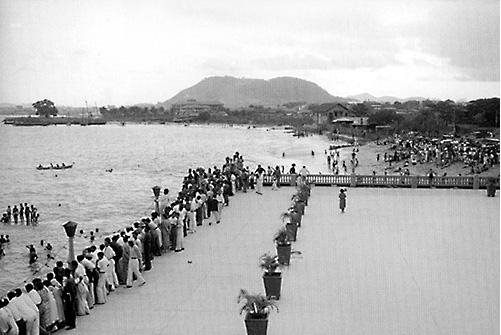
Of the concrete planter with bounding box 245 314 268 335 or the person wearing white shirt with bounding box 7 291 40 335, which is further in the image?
the person wearing white shirt with bounding box 7 291 40 335

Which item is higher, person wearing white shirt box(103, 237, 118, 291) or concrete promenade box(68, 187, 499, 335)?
person wearing white shirt box(103, 237, 118, 291)

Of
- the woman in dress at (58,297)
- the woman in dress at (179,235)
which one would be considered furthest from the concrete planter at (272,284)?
the woman in dress at (179,235)

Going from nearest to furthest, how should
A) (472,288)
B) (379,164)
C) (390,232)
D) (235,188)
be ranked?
(472,288), (390,232), (235,188), (379,164)

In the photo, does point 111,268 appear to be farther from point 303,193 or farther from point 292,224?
point 303,193

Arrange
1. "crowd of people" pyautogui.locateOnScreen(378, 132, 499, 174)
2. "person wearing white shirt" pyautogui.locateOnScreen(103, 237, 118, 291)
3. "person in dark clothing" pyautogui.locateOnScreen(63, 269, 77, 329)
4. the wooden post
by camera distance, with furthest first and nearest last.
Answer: "crowd of people" pyautogui.locateOnScreen(378, 132, 499, 174), the wooden post, "person wearing white shirt" pyautogui.locateOnScreen(103, 237, 118, 291), "person in dark clothing" pyautogui.locateOnScreen(63, 269, 77, 329)

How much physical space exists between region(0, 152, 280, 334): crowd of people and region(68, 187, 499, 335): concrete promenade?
0.29 metres

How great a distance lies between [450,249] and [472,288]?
3.45 m

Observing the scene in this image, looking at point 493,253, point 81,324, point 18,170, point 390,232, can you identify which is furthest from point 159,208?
point 18,170

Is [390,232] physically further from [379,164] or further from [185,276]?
[379,164]

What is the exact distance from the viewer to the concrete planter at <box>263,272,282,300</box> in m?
11.3

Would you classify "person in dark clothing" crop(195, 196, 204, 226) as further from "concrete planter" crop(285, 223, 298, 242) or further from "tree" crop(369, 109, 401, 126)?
"tree" crop(369, 109, 401, 126)

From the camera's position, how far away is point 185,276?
43.3 feet

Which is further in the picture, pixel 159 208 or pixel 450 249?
pixel 159 208

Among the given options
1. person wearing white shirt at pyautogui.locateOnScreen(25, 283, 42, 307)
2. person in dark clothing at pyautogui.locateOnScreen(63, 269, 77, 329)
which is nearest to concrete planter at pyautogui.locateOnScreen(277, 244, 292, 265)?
person in dark clothing at pyautogui.locateOnScreen(63, 269, 77, 329)
